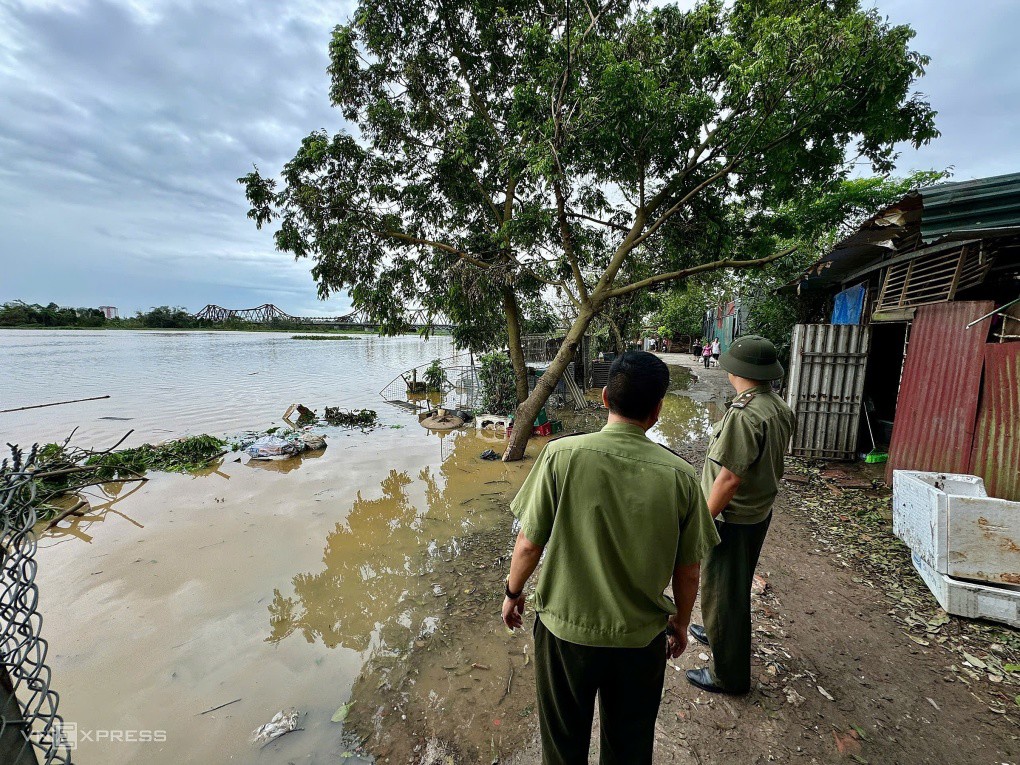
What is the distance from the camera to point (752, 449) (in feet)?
7.47

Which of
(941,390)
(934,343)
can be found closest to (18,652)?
(941,390)

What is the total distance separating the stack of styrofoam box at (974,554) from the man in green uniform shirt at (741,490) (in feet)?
6.34

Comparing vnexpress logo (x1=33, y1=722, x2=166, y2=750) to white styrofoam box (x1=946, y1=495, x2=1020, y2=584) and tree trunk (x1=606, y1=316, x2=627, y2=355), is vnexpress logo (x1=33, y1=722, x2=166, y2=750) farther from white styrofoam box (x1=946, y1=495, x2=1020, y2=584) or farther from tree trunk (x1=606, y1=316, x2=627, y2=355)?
tree trunk (x1=606, y1=316, x2=627, y2=355)

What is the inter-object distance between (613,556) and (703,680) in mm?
1917

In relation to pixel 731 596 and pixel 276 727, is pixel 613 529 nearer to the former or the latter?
pixel 731 596

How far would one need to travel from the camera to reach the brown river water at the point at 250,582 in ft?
9.45

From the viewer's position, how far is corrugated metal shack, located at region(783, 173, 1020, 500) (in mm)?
4336

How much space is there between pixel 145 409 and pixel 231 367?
14117 mm

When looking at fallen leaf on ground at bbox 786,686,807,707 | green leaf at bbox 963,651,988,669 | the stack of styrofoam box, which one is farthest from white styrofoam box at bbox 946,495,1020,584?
fallen leaf on ground at bbox 786,686,807,707

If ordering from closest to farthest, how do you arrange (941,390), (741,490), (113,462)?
(741,490) → (941,390) → (113,462)

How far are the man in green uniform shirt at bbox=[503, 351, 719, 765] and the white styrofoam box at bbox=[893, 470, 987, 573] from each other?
302 centimetres

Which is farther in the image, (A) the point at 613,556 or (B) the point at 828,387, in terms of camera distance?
(B) the point at 828,387

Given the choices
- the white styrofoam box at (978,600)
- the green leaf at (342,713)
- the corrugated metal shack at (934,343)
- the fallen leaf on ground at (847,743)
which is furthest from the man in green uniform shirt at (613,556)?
Answer: the corrugated metal shack at (934,343)

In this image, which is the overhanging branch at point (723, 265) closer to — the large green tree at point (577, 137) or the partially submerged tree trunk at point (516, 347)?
the large green tree at point (577, 137)
